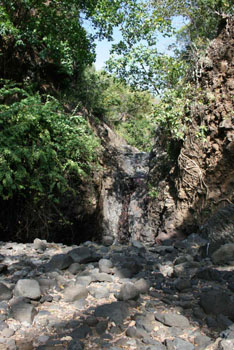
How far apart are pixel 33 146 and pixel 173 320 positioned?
144 inches

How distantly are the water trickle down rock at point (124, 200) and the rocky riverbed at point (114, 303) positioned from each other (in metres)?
4.58

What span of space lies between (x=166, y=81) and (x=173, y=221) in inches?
151

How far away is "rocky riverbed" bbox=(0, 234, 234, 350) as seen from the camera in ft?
5.92

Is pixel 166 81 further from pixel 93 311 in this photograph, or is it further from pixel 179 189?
pixel 93 311

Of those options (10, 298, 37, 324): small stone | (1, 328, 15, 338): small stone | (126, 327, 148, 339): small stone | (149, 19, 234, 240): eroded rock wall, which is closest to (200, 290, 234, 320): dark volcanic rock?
(126, 327, 148, 339): small stone

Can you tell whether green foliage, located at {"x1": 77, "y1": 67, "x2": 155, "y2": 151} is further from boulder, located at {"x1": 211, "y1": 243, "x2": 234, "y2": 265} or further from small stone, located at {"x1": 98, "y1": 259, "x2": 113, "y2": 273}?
small stone, located at {"x1": 98, "y1": 259, "x2": 113, "y2": 273}

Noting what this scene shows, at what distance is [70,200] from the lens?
673cm

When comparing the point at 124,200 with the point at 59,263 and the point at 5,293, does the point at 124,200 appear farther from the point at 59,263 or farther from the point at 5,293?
the point at 5,293

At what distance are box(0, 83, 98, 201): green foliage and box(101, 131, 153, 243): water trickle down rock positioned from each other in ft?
9.34

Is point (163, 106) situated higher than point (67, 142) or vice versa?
point (163, 106)

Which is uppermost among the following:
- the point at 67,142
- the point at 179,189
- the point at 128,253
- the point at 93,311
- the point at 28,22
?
the point at 28,22

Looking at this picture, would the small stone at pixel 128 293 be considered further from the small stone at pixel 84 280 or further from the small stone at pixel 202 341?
the small stone at pixel 202 341

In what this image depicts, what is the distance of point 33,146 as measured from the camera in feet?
15.9

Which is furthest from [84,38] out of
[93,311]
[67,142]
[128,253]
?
[93,311]
